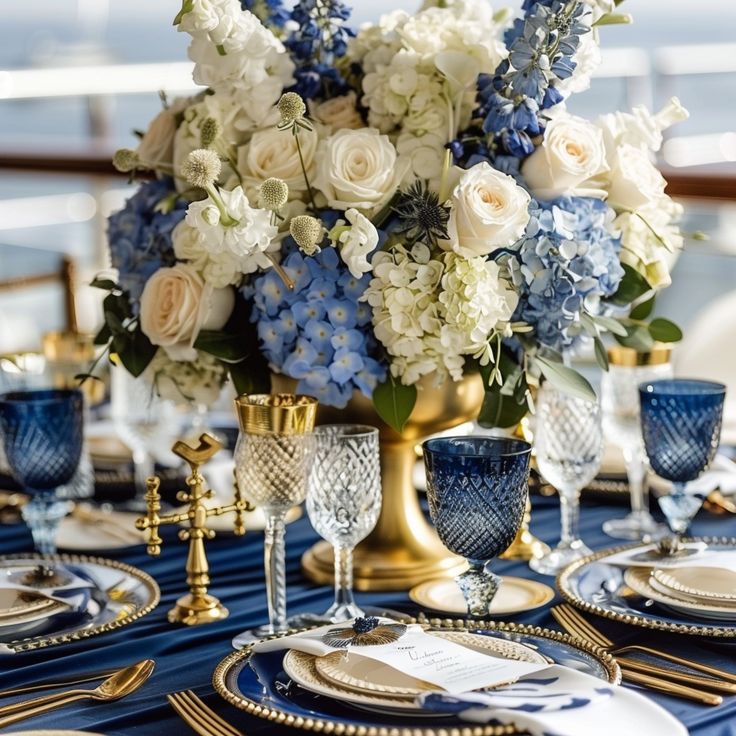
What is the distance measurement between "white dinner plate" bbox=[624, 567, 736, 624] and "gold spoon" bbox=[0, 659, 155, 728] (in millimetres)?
474

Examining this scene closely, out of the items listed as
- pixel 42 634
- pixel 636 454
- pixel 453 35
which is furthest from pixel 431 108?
pixel 42 634

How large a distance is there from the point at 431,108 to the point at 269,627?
562 millimetres

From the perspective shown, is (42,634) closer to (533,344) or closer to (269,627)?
(269,627)

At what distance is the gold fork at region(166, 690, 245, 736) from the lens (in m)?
0.91

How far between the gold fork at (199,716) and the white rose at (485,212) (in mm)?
483

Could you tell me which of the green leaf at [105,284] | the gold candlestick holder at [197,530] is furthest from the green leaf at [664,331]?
the green leaf at [105,284]

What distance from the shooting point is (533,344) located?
4.17ft

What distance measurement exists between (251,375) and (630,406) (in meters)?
0.48

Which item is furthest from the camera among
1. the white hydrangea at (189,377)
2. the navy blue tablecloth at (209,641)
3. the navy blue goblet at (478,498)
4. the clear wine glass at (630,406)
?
the clear wine glass at (630,406)

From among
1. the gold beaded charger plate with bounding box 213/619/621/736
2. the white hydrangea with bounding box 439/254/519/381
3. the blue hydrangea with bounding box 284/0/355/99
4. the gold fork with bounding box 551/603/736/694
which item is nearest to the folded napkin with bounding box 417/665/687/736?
the gold beaded charger plate with bounding box 213/619/621/736

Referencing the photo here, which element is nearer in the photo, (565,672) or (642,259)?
(565,672)

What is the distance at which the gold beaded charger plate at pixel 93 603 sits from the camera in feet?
3.67

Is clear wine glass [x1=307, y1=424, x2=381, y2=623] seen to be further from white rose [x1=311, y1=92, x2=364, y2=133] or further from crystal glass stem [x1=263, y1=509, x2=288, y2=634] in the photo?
white rose [x1=311, y1=92, x2=364, y2=133]

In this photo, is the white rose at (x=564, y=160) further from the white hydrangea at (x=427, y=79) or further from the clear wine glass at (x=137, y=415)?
the clear wine glass at (x=137, y=415)
